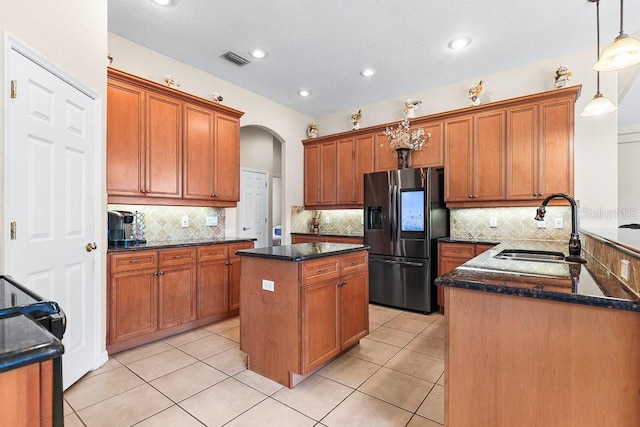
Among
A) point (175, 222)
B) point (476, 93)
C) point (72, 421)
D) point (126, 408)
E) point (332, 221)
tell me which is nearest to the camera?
point (72, 421)

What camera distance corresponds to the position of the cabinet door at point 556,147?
3355mm

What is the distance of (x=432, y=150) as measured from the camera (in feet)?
13.9

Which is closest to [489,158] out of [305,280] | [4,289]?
[305,280]

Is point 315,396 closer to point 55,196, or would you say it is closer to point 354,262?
point 354,262

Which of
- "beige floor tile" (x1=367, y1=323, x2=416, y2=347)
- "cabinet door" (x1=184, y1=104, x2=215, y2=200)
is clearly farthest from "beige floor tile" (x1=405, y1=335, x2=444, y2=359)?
"cabinet door" (x1=184, y1=104, x2=215, y2=200)

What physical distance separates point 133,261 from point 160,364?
0.92m

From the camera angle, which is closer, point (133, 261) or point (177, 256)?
point (133, 261)

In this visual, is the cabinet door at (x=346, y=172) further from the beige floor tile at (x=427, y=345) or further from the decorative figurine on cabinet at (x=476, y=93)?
the beige floor tile at (x=427, y=345)

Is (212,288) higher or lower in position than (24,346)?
lower

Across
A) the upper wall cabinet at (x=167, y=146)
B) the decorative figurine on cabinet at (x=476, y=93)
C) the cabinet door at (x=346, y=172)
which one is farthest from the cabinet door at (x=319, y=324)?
the decorative figurine on cabinet at (x=476, y=93)

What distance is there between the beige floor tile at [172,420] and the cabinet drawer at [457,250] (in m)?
3.12

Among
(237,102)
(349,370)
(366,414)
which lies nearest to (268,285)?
(349,370)

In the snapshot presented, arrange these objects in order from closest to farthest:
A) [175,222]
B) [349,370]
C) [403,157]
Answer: [349,370], [175,222], [403,157]

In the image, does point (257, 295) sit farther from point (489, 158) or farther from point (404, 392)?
point (489, 158)
